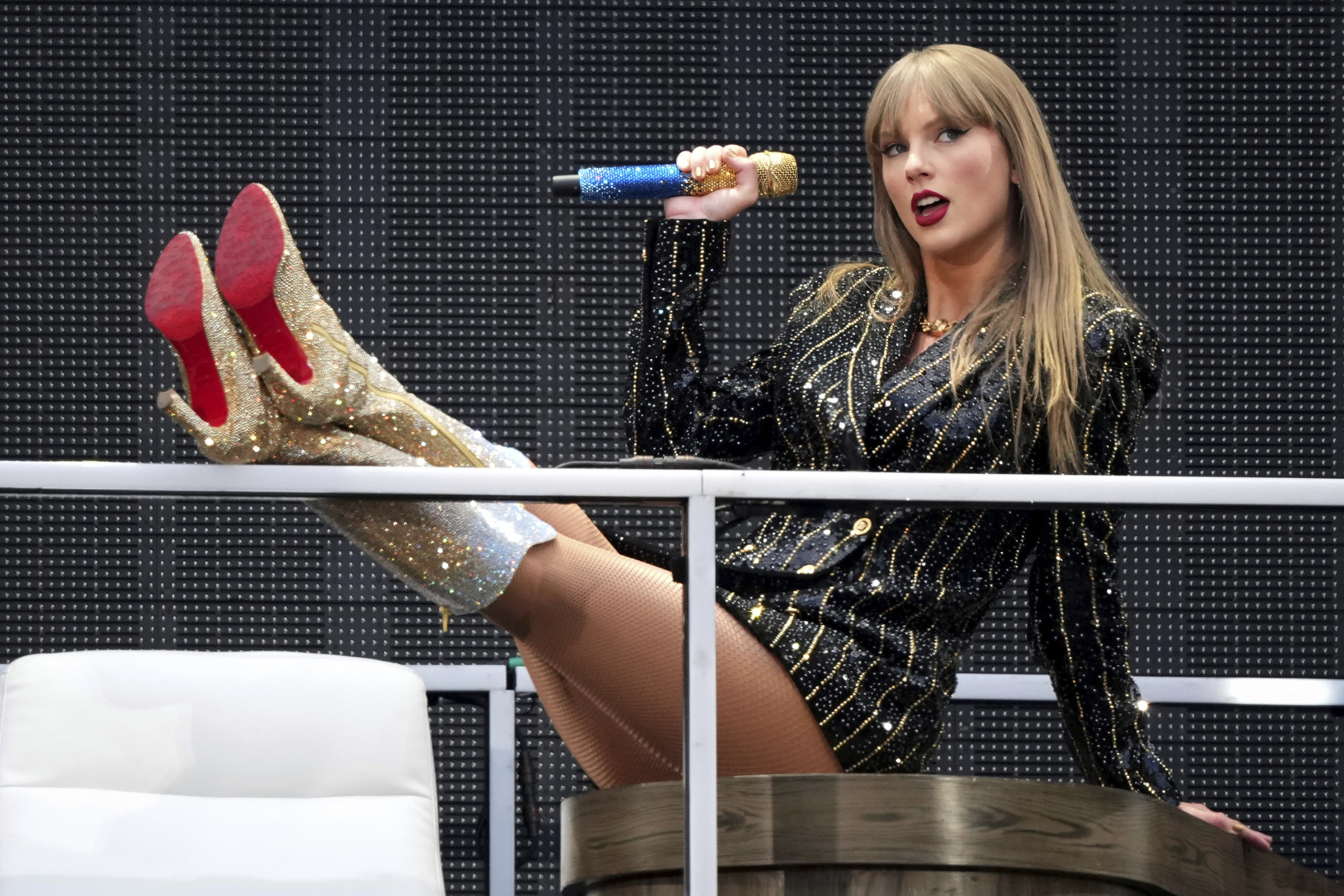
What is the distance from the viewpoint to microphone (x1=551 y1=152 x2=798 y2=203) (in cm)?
171

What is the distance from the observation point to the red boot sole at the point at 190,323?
1.44m

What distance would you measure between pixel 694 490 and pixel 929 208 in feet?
2.32

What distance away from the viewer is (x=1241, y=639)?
3139 mm

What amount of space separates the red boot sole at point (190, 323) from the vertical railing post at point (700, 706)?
402 millimetres

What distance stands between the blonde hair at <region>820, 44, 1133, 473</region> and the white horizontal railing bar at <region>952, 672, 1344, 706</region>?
1.89ft

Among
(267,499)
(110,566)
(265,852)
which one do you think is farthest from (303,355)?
(110,566)

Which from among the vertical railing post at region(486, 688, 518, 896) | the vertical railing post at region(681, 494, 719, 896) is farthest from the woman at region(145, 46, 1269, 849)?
the vertical railing post at region(486, 688, 518, 896)

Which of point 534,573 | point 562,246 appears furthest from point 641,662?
point 562,246

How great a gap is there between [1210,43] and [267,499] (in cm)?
238

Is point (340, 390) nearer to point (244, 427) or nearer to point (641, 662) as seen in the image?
point (244, 427)

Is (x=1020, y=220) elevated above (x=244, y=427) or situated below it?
above

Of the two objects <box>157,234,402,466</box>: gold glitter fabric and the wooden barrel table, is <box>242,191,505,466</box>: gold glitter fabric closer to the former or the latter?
<box>157,234,402,466</box>: gold glitter fabric

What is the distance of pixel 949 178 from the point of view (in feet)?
6.10

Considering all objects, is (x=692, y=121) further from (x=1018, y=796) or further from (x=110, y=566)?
(x=1018, y=796)
